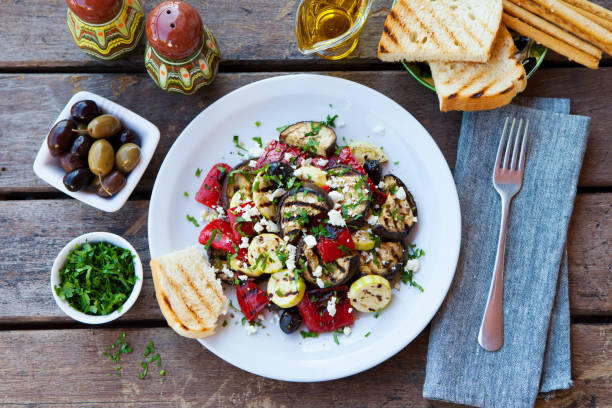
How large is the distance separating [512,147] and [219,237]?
1182mm

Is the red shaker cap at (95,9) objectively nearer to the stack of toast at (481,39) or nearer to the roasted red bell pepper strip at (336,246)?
the stack of toast at (481,39)

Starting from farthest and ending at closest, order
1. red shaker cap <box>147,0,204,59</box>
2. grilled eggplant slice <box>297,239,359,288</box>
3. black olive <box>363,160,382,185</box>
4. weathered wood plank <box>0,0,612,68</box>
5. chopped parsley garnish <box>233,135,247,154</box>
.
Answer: weathered wood plank <box>0,0,612,68</box> → chopped parsley garnish <box>233,135,247,154</box> → black olive <box>363,160,382,185</box> → grilled eggplant slice <box>297,239,359,288</box> → red shaker cap <box>147,0,204,59</box>

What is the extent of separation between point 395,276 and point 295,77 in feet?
2.78

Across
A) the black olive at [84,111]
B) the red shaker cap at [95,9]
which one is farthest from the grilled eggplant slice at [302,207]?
the red shaker cap at [95,9]

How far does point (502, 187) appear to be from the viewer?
1938mm

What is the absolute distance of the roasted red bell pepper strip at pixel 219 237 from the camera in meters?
1.84

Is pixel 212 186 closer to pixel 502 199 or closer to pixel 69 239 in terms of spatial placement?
pixel 69 239

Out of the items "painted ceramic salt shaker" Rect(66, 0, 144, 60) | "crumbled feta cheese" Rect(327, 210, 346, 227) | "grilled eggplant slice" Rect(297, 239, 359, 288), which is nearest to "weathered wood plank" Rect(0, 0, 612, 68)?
"painted ceramic salt shaker" Rect(66, 0, 144, 60)

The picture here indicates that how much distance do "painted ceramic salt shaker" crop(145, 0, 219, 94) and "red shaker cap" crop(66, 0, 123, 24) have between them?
0.15 metres

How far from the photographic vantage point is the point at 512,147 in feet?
6.44

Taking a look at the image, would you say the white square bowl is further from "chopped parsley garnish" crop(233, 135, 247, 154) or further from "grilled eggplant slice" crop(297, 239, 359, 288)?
"grilled eggplant slice" crop(297, 239, 359, 288)

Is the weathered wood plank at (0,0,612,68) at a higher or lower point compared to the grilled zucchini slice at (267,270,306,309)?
higher

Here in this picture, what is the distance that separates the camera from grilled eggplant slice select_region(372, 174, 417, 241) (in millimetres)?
1806

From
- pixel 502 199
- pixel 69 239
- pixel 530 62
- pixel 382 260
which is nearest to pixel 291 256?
pixel 382 260
